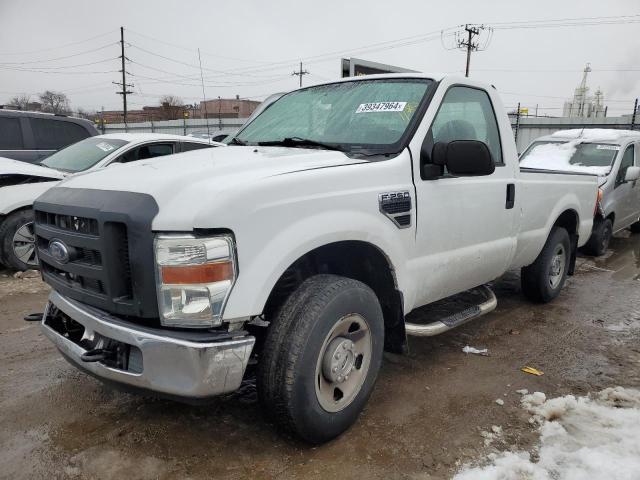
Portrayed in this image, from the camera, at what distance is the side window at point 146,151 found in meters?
6.42

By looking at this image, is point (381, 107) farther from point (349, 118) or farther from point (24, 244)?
point (24, 244)

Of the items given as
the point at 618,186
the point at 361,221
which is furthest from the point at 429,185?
the point at 618,186

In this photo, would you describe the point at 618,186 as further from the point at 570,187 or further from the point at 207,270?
the point at 207,270

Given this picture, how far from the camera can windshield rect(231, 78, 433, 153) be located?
10.4 feet

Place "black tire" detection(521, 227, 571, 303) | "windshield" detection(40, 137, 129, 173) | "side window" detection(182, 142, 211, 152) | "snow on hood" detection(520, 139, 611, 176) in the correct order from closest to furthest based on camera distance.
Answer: "black tire" detection(521, 227, 571, 303), "windshield" detection(40, 137, 129, 173), "side window" detection(182, 142, 211, 152), "snow on hood" detection(520, 139, 611, 176)

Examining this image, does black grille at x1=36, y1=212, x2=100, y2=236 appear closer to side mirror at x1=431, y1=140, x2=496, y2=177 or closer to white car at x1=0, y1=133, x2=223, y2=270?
side mirror at x1=431, y1=140, x2=496, y2=177

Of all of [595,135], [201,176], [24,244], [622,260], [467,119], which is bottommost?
[622,260]

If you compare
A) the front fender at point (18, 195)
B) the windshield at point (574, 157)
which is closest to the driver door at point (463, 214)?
the front fender at point (18, 195)

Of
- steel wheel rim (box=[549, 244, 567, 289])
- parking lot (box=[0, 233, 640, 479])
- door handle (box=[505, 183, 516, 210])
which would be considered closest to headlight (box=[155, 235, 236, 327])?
parking lot (box=[0, 233, 640, 479])

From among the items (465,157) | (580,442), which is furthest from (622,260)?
(465,157)

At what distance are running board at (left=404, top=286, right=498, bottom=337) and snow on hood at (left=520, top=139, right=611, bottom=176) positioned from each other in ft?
16.7

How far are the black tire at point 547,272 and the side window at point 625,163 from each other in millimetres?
3781

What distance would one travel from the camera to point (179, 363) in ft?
6.84

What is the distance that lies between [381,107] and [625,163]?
7.03m
